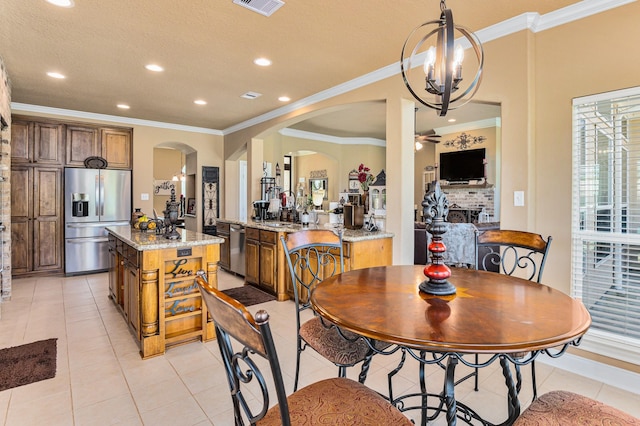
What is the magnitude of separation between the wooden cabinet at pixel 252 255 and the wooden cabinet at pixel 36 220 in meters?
3.14

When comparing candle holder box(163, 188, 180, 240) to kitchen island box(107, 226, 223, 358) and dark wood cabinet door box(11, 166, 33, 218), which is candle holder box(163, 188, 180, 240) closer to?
kitchen island box(107, 226, 223, 358)

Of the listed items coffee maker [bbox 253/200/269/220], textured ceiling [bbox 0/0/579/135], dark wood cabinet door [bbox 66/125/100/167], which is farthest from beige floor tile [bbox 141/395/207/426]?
dark wood cabinet door [bbox 66/125/100/167]

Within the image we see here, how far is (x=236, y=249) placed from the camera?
17.1 ft

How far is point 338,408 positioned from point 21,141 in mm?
6326

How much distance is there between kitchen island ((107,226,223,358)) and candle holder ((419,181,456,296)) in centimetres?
197

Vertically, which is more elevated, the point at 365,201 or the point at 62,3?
the point at 62,3

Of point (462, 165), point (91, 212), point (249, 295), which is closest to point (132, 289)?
point (249, 295)

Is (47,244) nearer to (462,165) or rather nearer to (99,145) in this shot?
(99,145)

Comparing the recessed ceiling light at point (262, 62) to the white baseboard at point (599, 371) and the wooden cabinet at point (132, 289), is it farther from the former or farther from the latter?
the white baseboard at point (599, 371)

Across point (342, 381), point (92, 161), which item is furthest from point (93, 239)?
point (342, 381)

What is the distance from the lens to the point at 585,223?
2535mm

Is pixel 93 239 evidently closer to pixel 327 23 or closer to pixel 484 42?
pixel 327 23

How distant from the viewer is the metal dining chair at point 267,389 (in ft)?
A: 2.68

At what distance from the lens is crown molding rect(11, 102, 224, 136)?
5107 millimetres
